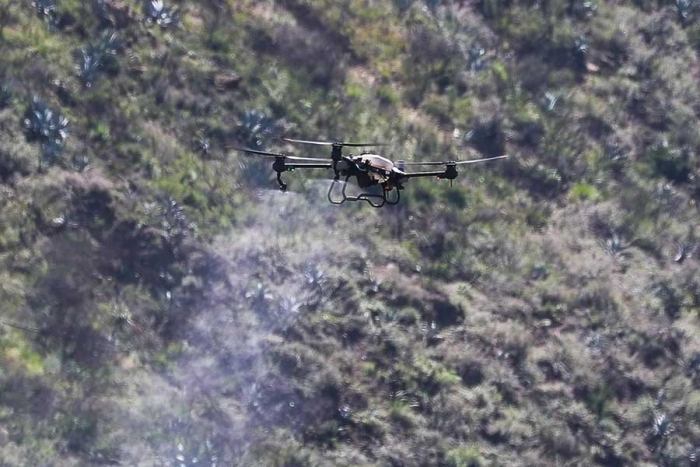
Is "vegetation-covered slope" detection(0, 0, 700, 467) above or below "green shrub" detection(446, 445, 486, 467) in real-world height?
above

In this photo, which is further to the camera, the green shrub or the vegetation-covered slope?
the green shrub

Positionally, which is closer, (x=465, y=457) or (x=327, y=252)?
(x=465, y=457)

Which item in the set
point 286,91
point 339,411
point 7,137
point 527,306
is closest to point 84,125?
point 7,137

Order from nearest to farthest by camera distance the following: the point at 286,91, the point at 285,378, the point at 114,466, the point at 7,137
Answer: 1. the point at 114,466
2. the point at 285,378
3. the point at 7,137
4. the point at 286,91

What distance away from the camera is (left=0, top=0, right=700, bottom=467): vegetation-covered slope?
23.1 metres

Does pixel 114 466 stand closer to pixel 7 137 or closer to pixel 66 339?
pixel 66 339

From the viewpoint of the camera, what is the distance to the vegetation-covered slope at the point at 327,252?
75.9ft

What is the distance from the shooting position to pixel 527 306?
84.6 ft

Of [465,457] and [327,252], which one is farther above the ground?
[327,252]

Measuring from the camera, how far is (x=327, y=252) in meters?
25.2

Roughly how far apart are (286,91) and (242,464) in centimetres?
989

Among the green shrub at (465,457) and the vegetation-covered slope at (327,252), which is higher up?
the vegetation-covered slope at (327,252)

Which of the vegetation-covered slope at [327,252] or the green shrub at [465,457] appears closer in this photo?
the vegetation-covered slope at [327,252]

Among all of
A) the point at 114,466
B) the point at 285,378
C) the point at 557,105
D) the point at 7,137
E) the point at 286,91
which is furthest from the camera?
the point at 557,105
